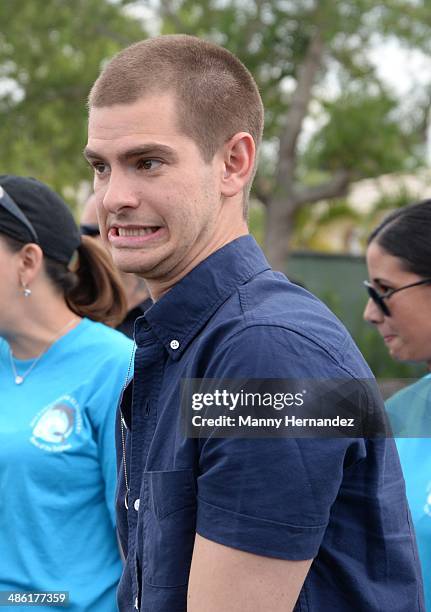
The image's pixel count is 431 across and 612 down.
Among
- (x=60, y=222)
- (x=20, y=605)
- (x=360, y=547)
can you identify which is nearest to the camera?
(x=360, y=547)

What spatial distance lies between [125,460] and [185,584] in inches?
14.7

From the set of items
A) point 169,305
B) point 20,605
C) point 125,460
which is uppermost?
point 169,305

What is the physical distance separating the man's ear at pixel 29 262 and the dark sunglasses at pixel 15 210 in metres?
0.04

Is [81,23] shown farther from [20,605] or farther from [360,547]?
[360,547]

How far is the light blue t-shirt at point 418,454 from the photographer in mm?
2363

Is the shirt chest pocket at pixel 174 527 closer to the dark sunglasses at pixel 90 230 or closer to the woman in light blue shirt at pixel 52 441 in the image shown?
the woman in light blue shirt at pixel 52 441

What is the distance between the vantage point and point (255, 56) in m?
12.5

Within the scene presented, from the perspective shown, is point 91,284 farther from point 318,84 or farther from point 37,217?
point 318,84

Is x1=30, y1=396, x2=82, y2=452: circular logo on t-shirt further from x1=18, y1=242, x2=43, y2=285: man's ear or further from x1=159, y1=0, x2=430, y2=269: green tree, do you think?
x1=159, y1=0, x2=430, y2=269: green tree

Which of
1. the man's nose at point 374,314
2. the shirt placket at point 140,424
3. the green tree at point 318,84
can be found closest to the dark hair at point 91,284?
the man's nose at point 374,314

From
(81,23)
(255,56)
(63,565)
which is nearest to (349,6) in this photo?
(255,56)

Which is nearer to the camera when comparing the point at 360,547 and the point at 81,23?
the point at 360,547

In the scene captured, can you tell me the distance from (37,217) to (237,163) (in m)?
1.41

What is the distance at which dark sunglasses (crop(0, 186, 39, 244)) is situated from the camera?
2.88m
